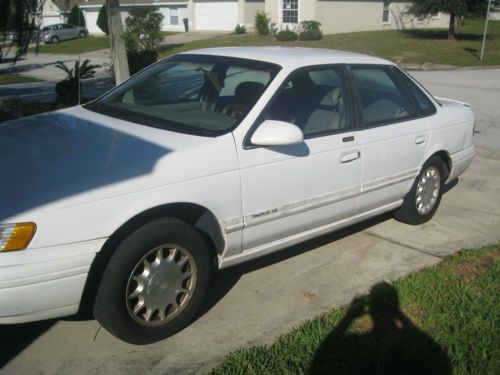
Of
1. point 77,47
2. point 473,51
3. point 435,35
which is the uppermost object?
point 435,35

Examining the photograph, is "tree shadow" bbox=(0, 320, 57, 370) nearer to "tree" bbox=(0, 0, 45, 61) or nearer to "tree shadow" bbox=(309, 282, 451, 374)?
"tree shadow" bbox=(309, 282, 451, 374)

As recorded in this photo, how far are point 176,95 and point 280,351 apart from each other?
2.11m

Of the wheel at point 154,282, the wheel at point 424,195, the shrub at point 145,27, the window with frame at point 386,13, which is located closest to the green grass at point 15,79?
the shrub at point 145,27

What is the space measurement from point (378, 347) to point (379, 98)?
227 cm

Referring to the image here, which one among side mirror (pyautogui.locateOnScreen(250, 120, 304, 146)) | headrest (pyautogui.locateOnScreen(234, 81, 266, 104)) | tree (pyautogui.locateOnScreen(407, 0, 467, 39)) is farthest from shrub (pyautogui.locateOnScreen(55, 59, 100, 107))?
tree (pyautogui.locateOnScreen(407, 0, 467, 39))

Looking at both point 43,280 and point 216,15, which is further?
point 216,15

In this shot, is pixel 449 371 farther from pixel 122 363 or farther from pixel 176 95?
pixel 176 95

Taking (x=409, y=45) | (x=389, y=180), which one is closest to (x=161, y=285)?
(x=389, y=180)

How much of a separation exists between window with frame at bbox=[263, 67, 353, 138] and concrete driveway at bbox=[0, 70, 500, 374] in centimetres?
112

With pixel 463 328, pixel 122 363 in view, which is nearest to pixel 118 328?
pixel 122 363

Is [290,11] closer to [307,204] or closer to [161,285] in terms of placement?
[307,204]

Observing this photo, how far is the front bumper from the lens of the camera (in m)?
2.68

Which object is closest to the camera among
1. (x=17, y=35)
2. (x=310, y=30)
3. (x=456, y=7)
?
(x=17, y=35)

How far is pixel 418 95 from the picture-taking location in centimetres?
516
